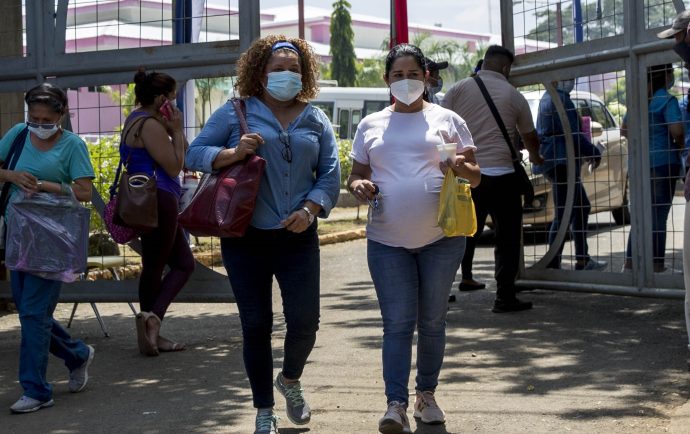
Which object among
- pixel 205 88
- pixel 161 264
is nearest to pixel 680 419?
pixel 161 264

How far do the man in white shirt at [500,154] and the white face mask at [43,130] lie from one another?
3.47 metres

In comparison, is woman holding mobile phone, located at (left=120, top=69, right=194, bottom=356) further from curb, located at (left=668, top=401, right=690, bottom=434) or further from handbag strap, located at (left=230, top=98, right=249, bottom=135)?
Result: curb, located at (left=668, top=401, right=690, bottom=434)

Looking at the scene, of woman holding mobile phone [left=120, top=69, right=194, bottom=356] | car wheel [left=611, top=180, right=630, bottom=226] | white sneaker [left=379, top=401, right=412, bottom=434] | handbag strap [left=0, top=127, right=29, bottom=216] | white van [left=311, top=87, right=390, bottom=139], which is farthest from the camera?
white van [left=311, top=87, right=390, bottom=139]

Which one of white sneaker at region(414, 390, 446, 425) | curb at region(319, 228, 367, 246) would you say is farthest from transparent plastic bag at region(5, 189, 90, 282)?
curb at region(319, 228, 367, 246)

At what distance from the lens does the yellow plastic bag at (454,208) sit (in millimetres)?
5473

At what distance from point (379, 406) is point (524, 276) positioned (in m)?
4.16

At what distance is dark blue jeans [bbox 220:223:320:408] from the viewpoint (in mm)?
5480

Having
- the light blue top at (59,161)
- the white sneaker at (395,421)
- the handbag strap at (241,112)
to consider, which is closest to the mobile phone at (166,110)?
the light blue top at (59,161)

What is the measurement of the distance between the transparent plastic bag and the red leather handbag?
131cm

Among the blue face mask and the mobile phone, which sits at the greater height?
the mobile phone

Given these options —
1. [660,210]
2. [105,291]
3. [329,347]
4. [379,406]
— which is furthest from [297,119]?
[660,210]

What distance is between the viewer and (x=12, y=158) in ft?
22.0

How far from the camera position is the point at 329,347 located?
8086mm

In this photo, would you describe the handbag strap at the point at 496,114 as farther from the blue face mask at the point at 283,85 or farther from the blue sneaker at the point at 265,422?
the blue sneaker at the point at 265,422
